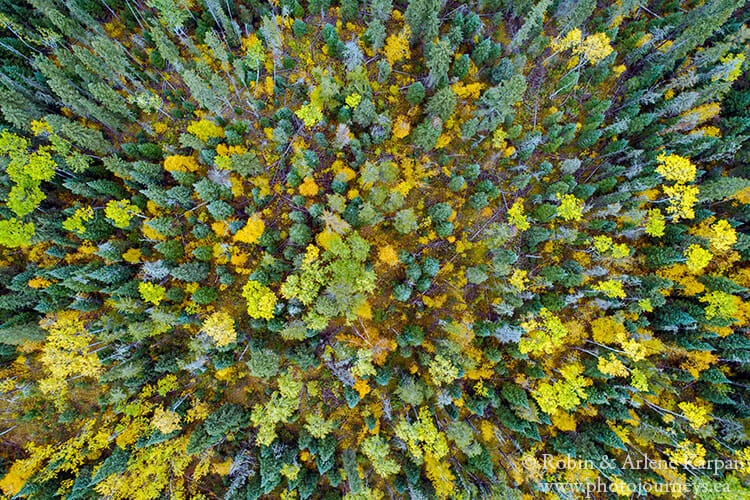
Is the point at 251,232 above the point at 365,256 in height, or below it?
above

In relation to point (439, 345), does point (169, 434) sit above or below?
below

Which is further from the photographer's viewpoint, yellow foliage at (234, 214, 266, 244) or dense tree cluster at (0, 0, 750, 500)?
yellow foliage at (234, 214, 266, 244)

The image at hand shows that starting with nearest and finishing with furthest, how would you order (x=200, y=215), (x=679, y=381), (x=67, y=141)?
(x=67, y=141)
(x=200, y=215)
(x=679, y=381)

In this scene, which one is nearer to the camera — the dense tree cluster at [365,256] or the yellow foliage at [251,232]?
the dense tree cluster at [365,256]

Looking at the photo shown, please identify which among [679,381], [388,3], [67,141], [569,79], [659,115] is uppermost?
[388,3]

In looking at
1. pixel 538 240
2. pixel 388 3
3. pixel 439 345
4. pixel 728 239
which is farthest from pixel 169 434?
pixel 728 239

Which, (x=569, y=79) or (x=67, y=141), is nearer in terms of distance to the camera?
(x=67, y=141)

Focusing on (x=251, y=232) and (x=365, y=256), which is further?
(x=251, y=232)

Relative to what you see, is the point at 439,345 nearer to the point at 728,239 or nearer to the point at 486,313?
the point at 486,313
